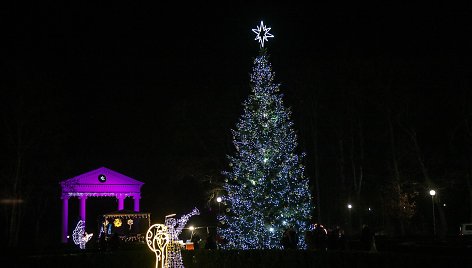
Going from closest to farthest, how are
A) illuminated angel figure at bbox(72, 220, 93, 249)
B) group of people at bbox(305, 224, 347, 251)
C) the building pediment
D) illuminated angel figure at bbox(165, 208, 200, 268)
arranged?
illuminated angel figure at bbox(165, 208, 200, 268) → group of people at bbox(305, 224, 347, 251) → illuminated angel figure at bbox(72, 220, 93, 249) → the building pediment

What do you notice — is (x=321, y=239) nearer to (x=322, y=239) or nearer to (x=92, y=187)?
(x=322, y=239)

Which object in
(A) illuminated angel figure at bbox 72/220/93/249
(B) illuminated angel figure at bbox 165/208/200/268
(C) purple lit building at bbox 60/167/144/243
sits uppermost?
(C) purple lit building at bbox 60/167/144/243

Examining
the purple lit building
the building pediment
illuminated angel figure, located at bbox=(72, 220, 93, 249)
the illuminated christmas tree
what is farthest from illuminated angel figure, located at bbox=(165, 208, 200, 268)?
the building pediment

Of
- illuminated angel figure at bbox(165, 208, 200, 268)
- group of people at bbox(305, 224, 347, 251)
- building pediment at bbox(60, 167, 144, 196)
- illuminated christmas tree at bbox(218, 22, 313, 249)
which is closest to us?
illuminated angel figure at bbox(165, 208, 200, 268)

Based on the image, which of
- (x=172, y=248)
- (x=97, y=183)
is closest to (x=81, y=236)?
(x=172, y=248)

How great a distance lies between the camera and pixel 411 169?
44.8 meters

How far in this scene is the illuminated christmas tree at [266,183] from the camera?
85.4 feet

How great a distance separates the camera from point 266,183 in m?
26.2

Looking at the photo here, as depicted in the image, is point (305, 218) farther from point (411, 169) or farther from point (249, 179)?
point (411, 169)

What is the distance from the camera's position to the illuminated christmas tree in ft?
85.4

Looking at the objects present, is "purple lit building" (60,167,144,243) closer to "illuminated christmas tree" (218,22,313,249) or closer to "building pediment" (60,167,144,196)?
"building pediment" (60,167,144,196)

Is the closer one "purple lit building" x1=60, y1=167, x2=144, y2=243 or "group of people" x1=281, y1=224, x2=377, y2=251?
"group of people" x1=281, y1=224, x2=377, y2=251

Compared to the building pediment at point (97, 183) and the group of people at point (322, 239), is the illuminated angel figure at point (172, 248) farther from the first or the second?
the building pediment at point (97, 183)

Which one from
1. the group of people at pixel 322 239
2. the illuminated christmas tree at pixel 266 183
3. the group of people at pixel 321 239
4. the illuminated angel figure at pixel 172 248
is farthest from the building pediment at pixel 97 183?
the illuminated angel figure at pixel 172 248
